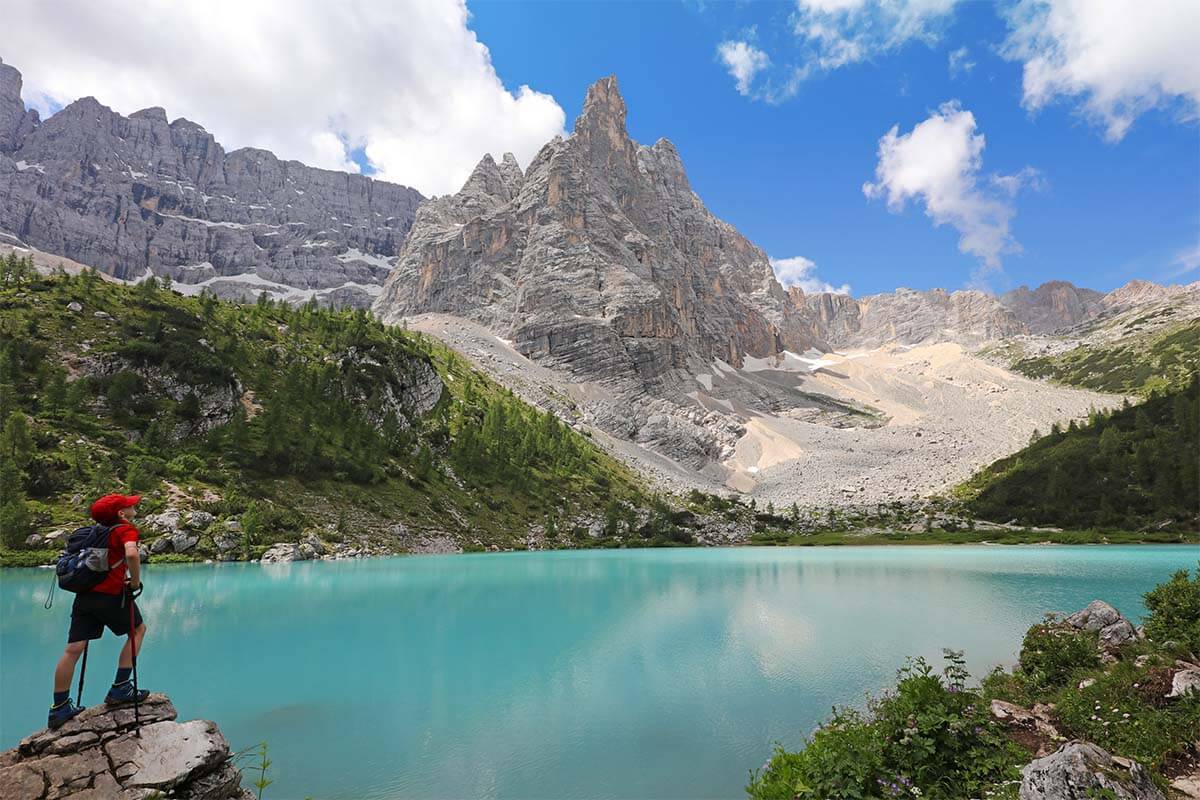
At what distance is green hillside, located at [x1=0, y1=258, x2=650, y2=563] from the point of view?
49.2 meters

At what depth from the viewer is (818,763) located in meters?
6.96

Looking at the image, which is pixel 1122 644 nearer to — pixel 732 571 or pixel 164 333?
pixel 732 571

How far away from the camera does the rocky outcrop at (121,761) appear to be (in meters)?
6.36

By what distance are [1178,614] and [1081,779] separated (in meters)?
12.2

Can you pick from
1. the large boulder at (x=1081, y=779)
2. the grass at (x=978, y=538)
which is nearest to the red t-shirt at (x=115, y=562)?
the large boulder at (x=1081, y=779)

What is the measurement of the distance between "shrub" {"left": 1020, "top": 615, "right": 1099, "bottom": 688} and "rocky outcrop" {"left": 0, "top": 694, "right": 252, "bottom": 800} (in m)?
15.5

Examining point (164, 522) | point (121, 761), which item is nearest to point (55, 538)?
point (164, 522)

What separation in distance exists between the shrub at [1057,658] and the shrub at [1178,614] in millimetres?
1445

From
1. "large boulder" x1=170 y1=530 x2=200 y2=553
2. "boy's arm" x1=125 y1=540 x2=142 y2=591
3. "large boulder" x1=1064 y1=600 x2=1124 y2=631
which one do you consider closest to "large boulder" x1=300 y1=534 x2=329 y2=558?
"large boulder" x1=170 y1=530 x2=200 y2=553

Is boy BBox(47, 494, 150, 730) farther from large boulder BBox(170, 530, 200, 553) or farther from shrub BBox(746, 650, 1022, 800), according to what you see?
large boulder BBox(170, 530, 200, 553)

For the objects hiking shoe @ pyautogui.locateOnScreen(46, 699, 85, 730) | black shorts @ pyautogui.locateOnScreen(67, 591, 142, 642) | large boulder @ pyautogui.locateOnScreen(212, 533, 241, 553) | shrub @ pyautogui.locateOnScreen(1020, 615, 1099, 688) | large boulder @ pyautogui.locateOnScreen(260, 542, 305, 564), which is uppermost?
black shorts @ pyautogui.locateOnScreen(67, 591, 142, 642)

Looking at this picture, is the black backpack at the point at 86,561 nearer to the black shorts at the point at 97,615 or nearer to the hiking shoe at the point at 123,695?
the black shorts at the point at 97,615

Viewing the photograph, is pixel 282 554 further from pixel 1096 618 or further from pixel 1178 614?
pixel 1178 614

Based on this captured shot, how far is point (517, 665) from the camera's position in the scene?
17.6 meters
